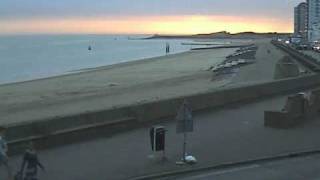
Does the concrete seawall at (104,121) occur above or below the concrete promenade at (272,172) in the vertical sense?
above

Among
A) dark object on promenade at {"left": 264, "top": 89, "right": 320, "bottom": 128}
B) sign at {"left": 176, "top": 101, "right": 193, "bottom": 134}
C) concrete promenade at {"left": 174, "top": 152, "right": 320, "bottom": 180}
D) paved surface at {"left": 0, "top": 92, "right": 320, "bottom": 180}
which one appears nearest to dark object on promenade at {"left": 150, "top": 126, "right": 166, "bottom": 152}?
paved surface at {"left": 0, "top": 92, "right": 320, "bottom": 180}

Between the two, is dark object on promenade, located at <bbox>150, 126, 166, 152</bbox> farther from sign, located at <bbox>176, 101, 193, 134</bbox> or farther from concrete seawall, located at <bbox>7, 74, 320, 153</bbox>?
concrete seawall, located at <bbox>7, 74, 320, 153</bbox>

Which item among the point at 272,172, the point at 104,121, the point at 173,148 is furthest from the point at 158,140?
the point at 104,121

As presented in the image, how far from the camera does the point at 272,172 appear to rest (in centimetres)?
1290

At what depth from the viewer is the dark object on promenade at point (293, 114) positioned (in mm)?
18375

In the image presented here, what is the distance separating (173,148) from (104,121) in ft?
8.89

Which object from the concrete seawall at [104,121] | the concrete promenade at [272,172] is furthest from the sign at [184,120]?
the concrete seawall at [104,121]

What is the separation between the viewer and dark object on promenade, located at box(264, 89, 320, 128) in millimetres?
18375

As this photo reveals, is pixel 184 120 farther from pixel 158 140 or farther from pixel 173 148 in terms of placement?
pixel 173 148

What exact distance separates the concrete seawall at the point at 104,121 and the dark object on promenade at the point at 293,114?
3.08m

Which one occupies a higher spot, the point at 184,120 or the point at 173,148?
the point at 184,120

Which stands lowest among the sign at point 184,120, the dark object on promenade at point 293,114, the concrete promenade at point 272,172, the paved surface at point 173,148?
the concrete promenade at point 272,172

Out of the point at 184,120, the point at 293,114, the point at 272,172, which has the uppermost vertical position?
the point at 184,120

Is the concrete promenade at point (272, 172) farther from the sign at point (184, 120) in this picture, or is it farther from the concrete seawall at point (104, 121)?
the concrete seawall at point (104, 121)
